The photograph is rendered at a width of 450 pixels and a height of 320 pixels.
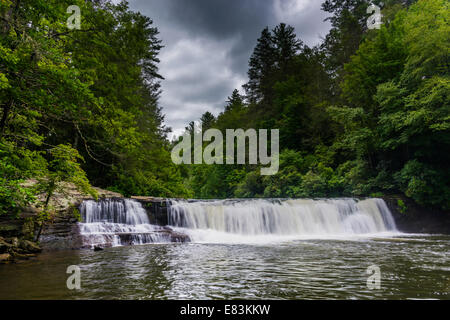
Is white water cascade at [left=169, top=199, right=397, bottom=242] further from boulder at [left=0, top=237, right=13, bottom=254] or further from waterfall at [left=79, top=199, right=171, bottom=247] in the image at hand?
boulder at [left=0, top=237, right=13, bottom=254]

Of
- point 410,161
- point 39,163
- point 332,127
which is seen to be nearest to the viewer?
point 39,163

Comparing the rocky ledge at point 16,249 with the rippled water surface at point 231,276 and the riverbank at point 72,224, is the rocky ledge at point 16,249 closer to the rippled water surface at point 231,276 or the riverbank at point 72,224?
the riverbank at point 72,224

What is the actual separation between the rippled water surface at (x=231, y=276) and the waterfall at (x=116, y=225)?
5.72ft

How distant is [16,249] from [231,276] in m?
5.61

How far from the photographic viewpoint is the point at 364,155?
18.1m

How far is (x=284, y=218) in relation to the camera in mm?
13234

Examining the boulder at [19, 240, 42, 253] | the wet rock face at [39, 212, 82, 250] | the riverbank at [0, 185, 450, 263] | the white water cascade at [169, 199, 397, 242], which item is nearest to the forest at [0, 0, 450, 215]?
the riverbank at [0, 185, 450, 263]

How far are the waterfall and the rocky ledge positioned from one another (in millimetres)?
1439

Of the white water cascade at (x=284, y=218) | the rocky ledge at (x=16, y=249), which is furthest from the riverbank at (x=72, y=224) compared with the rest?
the white water cascade at (x=284, y=218)

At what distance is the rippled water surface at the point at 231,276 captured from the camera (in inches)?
138

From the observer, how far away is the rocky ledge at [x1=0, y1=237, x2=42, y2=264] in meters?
5.80
